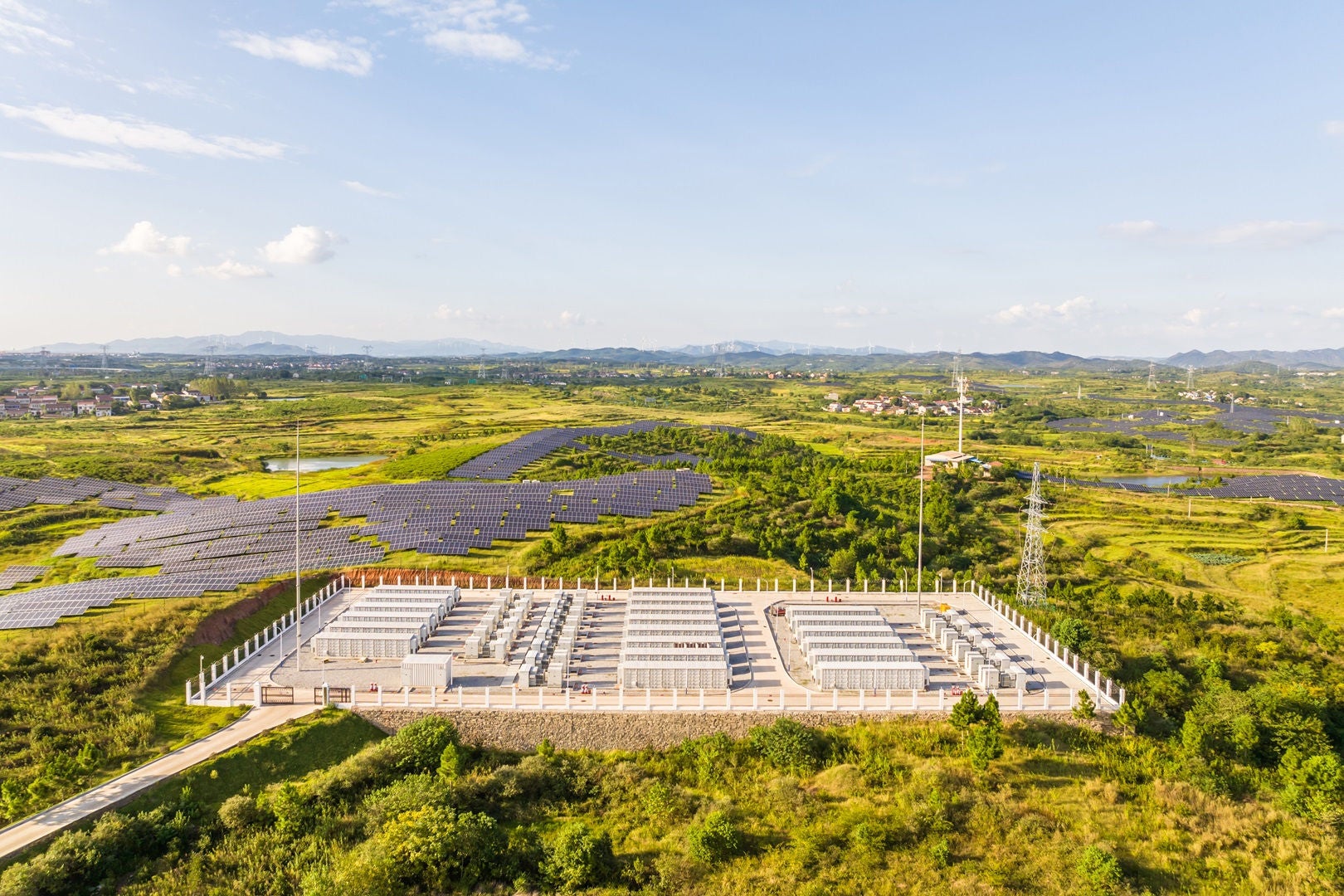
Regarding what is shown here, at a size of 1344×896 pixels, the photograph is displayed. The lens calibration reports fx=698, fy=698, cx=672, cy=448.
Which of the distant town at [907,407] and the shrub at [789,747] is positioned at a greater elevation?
the distant town at [907,407]

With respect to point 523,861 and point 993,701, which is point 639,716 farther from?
point 993,701

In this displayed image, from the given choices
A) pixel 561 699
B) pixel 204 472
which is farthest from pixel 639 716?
pixel 204 472

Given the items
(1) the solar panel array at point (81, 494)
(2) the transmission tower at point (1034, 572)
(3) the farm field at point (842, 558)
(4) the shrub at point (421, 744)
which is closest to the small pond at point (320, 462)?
(3) the farm field at point (842, 558)

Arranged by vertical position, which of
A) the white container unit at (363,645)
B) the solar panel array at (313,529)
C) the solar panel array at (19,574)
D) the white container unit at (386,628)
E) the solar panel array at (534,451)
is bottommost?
the white container unit at (363,645)

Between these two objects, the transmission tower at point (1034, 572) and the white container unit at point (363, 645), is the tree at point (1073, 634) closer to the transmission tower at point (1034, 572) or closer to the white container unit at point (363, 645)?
the transmission tower at point (1034, 572)

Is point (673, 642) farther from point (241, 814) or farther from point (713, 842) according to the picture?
point (241, 814)
